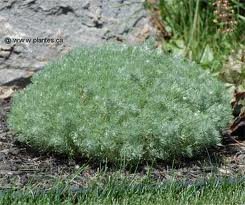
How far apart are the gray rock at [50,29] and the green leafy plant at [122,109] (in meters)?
0.95

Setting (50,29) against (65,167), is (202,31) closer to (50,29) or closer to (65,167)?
(50,29)

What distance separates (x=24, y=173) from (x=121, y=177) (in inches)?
21.3

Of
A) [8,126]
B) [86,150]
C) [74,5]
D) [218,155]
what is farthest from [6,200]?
[74,5]

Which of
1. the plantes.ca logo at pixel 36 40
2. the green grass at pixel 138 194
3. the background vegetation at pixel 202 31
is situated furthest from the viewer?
the background vegetation at pixel 202 31

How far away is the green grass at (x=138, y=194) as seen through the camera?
3.94 meters

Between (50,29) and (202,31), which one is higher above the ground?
(50,29)

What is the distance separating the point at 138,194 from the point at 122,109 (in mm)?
627

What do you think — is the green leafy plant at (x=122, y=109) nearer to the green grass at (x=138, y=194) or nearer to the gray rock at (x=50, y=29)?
the green grass at (x=138, y=194)

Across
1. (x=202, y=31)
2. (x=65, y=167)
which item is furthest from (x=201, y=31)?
(x=65, y=167)

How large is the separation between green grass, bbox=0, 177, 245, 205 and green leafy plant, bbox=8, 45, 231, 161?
1.03 feet

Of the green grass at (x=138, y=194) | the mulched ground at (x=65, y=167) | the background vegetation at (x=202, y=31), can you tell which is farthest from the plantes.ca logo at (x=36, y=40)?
the green grass at (x=138, y=194)

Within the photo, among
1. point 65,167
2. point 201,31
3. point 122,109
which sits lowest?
point 65,167

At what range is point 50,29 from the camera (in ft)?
19.7

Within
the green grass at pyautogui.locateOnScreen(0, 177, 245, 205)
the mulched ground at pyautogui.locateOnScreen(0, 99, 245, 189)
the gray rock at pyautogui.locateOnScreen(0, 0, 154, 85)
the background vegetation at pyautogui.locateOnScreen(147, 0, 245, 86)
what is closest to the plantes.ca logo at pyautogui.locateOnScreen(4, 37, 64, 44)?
the gray rock at pyautogui.locateOnScreen(0, 0, 154, 85)
